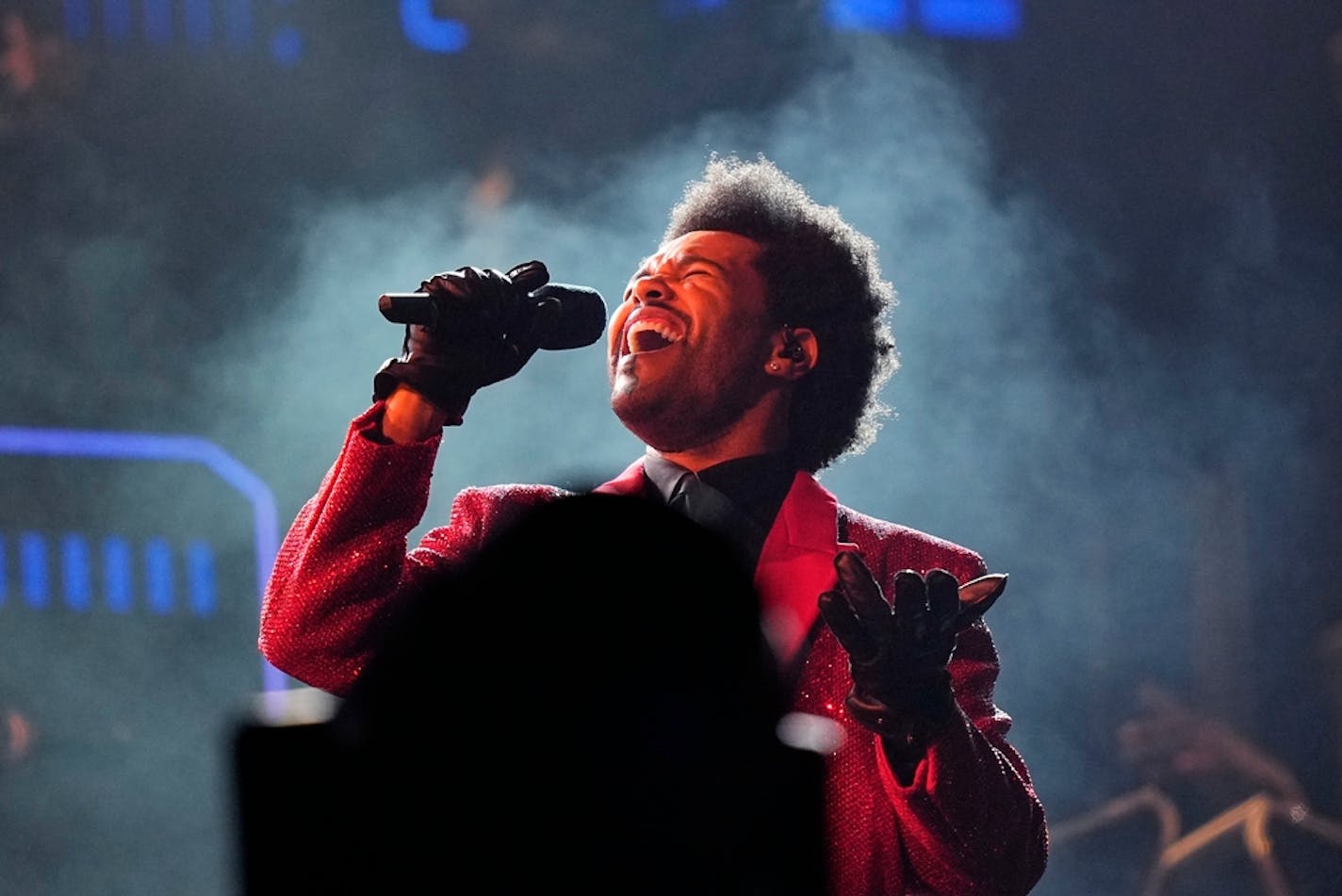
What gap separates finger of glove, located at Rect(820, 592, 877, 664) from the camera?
4.33 ft

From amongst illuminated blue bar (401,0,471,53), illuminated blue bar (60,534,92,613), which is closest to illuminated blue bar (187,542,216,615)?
illuminated blue bar (60,534,92,613)

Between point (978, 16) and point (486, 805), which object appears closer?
point (486, 805)

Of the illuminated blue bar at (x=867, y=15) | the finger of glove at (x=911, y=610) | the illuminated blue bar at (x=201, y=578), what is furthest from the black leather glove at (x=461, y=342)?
the illuminated blue bar at (x=867, y=15)

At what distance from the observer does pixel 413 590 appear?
1.58 meters

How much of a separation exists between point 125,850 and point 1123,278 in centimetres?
269

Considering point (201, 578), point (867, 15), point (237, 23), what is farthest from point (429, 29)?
point (201, 578)

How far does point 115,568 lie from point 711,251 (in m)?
1.83

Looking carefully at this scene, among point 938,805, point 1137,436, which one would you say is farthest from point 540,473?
point 938,805

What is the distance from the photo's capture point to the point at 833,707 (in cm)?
161

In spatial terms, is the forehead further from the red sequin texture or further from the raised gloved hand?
the raised gloved hand

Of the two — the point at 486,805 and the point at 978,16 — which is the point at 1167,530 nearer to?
the point at 978,16

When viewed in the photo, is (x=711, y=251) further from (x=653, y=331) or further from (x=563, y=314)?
(x=563, y=314)

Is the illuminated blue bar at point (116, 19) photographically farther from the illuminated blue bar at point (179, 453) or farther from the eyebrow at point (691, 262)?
the eyebrow at point (691, 262)

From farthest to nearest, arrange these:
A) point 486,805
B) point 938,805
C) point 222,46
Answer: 1. point 222,46
2. point 938,805
3. point 486,805
